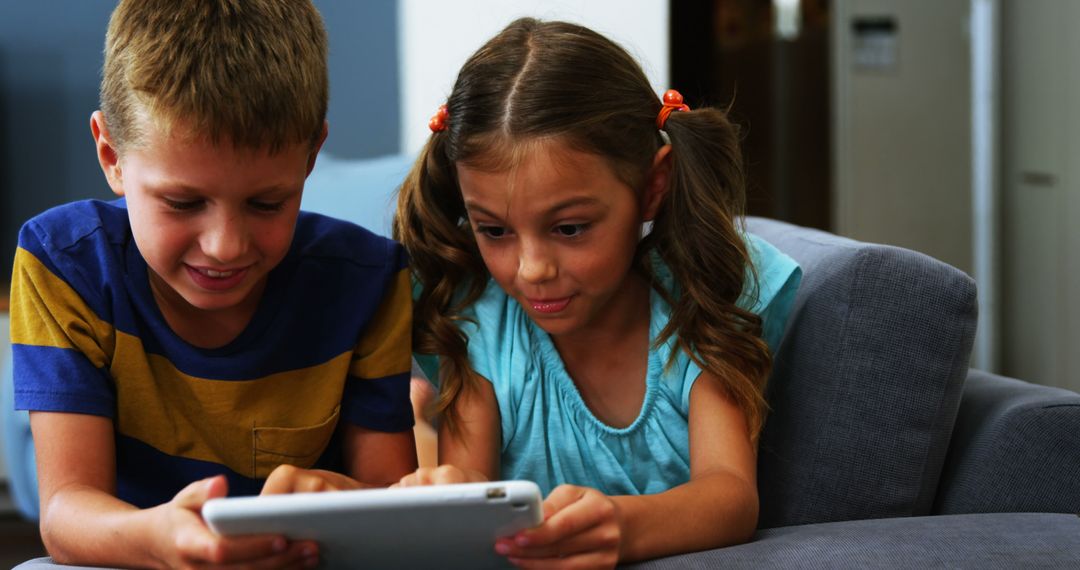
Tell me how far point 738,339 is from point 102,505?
674 millimetres

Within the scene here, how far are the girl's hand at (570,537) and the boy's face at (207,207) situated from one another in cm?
38

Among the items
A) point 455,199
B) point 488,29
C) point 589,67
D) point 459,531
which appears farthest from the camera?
point 488,29

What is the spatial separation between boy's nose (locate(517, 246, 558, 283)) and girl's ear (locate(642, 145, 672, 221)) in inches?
6.9

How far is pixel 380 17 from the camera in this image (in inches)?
135

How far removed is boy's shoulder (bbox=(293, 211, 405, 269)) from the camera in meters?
1.33

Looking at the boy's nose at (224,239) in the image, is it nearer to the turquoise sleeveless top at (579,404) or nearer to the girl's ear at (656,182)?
the turquoise sleeveless top at (579,404)

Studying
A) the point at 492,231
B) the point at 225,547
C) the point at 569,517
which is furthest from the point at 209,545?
the point at 492,231

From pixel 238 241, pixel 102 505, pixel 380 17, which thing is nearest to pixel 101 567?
pixel 102 505

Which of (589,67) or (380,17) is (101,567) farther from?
(380,17)

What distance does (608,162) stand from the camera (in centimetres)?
131

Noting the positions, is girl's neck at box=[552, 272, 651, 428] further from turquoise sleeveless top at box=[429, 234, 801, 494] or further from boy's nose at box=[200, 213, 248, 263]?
boy's nose at box=[200, 213, 248, 263]

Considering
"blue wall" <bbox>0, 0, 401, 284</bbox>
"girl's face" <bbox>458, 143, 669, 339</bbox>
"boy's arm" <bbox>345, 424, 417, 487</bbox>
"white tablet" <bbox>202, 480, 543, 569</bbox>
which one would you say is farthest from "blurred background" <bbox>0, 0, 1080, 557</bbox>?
"white tablet" <bbox>202, 480, 543, 569</bbox>

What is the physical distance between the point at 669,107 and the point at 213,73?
523 millimetres

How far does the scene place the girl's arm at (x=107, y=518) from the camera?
96 cm
